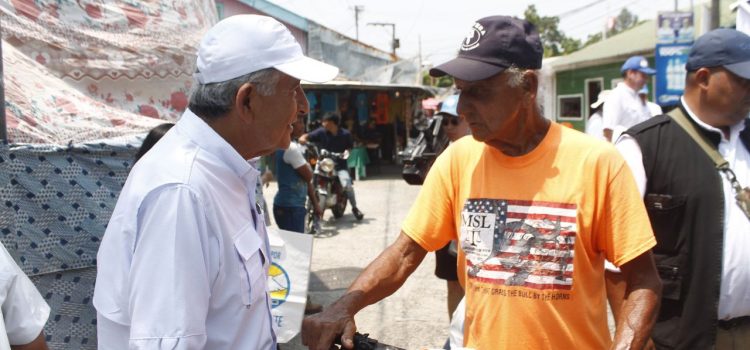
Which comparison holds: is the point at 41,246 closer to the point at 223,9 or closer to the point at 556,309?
the point at 556,309

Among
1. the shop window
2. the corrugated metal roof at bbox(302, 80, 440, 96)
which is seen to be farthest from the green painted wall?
the corrugated metal roof at bbox(302, 80, 440, 96)

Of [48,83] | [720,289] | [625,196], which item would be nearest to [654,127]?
[720,289]

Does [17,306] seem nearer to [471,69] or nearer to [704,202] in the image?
[471,69]

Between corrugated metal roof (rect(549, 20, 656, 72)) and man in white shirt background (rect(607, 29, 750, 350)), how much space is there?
12.9m

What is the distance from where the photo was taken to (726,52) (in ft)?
8.13

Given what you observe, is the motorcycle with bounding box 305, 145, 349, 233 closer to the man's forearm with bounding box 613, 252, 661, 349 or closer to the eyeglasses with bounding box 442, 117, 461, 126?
the eyeglasses with bounding box 442, 117, 461, 126

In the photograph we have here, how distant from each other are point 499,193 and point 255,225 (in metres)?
0.77

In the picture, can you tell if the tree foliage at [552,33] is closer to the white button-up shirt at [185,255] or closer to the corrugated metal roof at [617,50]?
the corrugated metal roof at [617,50]

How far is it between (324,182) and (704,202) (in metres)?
7.96

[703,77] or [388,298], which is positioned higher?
[703,77]

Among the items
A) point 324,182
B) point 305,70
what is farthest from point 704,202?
point 324,182

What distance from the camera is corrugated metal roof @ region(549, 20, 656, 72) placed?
16.3 meters

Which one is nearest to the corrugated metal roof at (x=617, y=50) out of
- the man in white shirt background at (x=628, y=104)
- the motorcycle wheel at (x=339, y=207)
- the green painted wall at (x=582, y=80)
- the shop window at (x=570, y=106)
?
the green painted wall at (x=582, y=80)

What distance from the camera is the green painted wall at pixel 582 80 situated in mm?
18578
